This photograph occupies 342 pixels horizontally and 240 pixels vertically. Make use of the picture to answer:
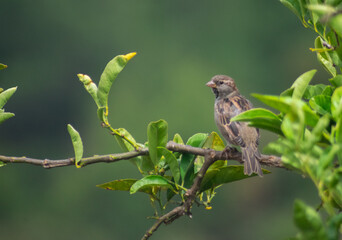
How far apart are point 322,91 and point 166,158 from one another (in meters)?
0.64

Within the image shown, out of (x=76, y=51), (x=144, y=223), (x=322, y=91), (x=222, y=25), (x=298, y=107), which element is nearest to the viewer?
(x=298, y=107)

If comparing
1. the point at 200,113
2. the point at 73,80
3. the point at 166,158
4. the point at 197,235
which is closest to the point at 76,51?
the point at 73,80

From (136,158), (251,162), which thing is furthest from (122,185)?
(251,162)

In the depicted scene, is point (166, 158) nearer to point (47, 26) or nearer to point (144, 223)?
point (144, 223)

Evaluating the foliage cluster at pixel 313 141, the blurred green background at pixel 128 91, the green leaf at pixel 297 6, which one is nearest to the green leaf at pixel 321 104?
the foliage cluster at pixel 313 141

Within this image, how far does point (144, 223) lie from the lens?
Answer: 99.1 feet

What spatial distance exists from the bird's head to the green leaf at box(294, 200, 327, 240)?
3.44m

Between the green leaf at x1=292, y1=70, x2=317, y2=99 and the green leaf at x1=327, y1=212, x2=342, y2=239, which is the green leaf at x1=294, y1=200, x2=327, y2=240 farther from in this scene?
the green leaf at x1=292, y1=70, x2=317, y2=99

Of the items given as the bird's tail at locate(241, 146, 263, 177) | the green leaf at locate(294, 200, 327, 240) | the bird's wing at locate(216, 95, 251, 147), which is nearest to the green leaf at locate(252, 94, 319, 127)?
the green leaf at locate(294, 200, 327, 240)

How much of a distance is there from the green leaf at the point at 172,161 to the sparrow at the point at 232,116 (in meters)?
0.93

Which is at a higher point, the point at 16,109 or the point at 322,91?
the point at 16,109

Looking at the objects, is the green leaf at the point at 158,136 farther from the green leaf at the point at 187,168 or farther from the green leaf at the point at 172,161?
the green leaf at the point at 187,168

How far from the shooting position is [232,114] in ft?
14.6

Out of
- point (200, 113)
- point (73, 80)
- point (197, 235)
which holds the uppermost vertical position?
point (73, 80)
